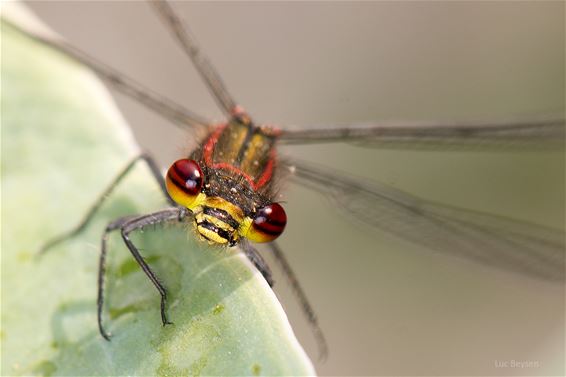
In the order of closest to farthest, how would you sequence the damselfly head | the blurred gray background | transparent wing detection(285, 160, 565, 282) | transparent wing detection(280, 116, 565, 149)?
the damselfly head, transparent wing detection(280, 116, 565, 149), transparent wing detection(285, 160, 565, 282), the blurred gray background

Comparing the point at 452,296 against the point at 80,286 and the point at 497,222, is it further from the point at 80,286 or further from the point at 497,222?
the point at 80,286

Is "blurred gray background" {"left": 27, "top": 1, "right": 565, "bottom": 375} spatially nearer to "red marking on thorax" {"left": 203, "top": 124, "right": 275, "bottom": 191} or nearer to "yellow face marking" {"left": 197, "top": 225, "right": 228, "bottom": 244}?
"red marking on thorax" {"left": 203, "top": 124, "right": 275, "bottom": 191}

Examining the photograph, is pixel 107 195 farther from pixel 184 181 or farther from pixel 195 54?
pixel 195 54

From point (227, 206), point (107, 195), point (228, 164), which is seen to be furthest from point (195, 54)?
point (227, 206)

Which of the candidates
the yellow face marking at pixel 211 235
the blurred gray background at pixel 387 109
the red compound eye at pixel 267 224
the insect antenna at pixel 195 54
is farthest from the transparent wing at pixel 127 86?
the blurred gray background at pixel 387 109

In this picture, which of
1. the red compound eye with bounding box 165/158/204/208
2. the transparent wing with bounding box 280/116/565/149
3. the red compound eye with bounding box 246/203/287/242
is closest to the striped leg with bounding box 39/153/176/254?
the red compound eye with bounding box 165/158/204/208

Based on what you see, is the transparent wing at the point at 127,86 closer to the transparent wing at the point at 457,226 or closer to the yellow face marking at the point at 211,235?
the transparent wing at the point at 457,226
